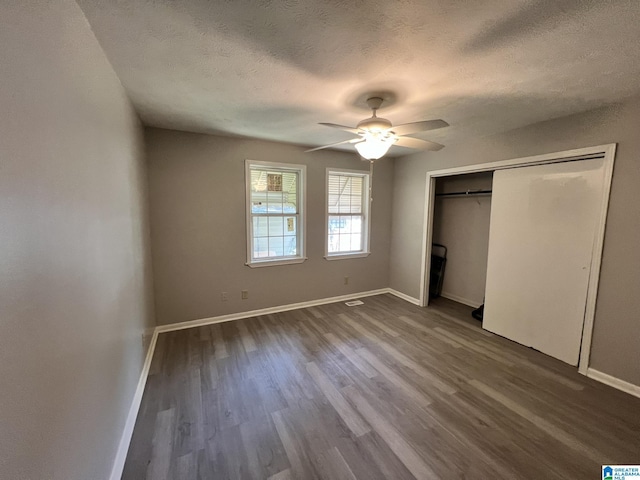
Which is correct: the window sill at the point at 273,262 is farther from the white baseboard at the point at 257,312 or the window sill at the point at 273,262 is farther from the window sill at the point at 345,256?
the white baseboard at the point at 257,312

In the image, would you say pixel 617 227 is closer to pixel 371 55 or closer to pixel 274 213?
pixel 371 55

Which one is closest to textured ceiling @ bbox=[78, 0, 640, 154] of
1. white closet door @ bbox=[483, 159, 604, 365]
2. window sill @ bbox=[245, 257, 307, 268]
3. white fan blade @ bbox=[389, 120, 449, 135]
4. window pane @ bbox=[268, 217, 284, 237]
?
white fan blade @ bbox=[389, 120, 449, 135]

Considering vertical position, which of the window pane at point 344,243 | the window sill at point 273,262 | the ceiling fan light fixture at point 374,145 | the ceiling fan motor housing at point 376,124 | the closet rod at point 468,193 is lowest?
the window sill at point 273,262

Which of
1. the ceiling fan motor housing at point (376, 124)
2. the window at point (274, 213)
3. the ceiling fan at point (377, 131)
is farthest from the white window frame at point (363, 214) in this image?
the ceiling fan motor housing at point (376, 124)

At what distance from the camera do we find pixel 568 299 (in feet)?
8.77

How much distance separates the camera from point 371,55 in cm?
161

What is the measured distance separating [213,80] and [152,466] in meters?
2.56

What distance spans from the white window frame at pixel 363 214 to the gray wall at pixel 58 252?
284 cm

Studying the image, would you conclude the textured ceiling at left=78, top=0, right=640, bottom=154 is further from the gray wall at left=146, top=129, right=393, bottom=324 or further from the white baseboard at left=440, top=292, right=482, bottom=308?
the white baseboard at left=440, top=292, right=482, bottom=308

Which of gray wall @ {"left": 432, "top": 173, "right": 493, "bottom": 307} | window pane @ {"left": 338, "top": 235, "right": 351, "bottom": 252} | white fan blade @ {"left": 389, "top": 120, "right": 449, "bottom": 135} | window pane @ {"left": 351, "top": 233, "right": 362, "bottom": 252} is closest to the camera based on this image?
white fan blade @ {"left": 389, "top": 120, "right": 449, "bottom": 135}

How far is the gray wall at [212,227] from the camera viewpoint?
3178 millimetres

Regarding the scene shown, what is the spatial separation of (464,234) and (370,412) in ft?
11.1

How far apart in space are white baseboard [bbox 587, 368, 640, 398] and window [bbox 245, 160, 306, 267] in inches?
133

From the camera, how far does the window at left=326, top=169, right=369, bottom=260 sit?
433cm
